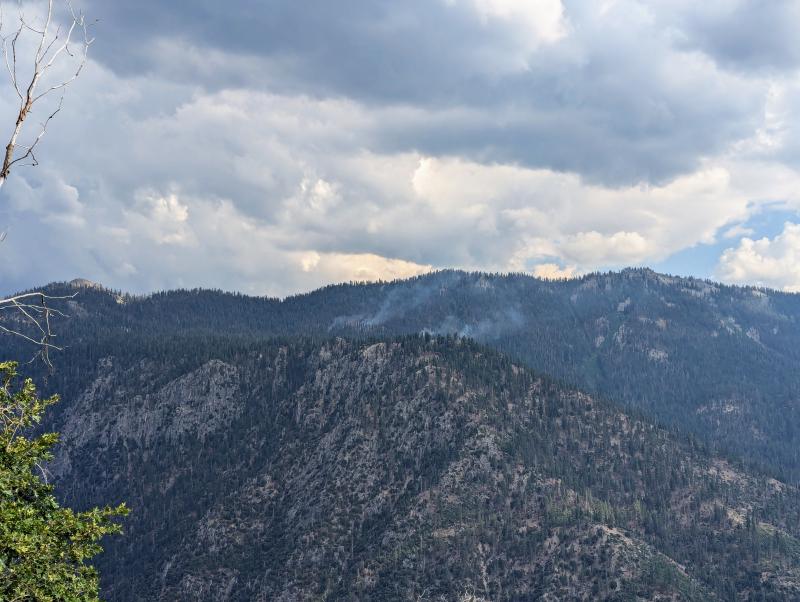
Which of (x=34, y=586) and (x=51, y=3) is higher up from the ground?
(x=51, y=3)

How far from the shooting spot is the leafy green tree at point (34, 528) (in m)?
44.7

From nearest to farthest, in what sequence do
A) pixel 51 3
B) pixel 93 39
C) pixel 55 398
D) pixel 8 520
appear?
pixel 51 3
pixel 93 39
pixel 8 520
pixel 55 398

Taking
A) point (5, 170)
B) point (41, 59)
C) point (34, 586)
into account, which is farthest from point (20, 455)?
point (41, 59)

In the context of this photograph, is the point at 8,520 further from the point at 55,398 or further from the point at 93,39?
the point at 93,39

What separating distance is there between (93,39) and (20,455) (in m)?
25.1

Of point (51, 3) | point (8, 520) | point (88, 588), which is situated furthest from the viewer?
point (88, 588)

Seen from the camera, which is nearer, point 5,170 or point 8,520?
point 5,170

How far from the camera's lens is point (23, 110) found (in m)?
33.8

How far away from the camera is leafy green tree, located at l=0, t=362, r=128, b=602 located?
4469 cm

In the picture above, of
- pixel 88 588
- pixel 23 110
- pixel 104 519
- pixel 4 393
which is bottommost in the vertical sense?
pixel 88 588

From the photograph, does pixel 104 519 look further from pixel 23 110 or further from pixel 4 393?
pixel 23 110

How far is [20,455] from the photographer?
4766 cm

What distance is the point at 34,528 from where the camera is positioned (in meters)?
45.8

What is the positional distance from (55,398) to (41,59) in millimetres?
28032
